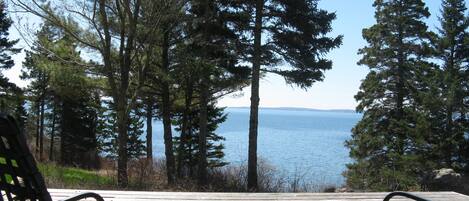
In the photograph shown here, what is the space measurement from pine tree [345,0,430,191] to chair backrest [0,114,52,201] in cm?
2052

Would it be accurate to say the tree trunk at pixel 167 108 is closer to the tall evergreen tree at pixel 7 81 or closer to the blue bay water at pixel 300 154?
the blue bay water at pixel 300 154

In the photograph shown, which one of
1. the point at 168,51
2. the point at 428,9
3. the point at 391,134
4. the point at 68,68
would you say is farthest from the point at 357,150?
the point at 68,68

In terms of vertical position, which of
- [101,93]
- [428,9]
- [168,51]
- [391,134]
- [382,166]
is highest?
[428,9]

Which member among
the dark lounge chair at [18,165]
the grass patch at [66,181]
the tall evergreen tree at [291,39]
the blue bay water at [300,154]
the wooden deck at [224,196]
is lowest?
the blue bay water at [300,154]

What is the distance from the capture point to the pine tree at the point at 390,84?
22.0 m

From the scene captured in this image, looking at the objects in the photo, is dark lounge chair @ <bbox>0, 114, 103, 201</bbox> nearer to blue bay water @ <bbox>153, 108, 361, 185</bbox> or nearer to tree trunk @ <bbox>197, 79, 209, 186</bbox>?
blue bay water @ <bbox>153, 108, 361, 185</bbox>

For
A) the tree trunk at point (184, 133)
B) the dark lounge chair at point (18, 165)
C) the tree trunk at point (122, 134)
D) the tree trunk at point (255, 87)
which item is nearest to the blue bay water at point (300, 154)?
the tree trunk at point (255, 87)

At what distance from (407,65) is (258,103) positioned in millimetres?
9692

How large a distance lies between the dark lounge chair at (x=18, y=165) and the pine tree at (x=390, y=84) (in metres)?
20.5

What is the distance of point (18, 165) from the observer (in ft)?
6.12

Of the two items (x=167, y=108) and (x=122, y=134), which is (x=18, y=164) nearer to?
(x=122, y=134)

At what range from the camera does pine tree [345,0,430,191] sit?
22.0 meters

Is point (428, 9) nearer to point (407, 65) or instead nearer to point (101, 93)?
point (407, 65)

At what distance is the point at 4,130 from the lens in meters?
1.79
